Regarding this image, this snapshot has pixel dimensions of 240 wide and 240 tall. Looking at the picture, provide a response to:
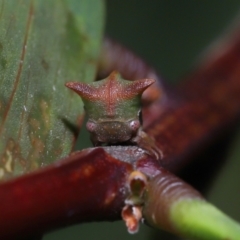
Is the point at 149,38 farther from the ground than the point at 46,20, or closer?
closer

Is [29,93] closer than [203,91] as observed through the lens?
Yes

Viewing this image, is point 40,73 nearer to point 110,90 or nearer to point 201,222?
point 110,90

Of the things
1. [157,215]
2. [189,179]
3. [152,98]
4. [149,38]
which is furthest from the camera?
[149,38]

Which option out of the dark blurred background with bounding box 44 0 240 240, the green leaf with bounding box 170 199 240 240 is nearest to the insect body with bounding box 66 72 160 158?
the green leaf with bounding box 170 199 240 240

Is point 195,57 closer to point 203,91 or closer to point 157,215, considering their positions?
point 203,91

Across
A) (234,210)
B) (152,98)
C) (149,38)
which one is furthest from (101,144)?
(149,38)

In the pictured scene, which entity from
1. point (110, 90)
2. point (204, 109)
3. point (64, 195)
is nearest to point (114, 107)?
point (110, 90)

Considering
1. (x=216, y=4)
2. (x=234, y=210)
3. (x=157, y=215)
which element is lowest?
(x=234, y=210)

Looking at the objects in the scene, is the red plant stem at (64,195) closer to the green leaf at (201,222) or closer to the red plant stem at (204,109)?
the green leaf at (201,222)
